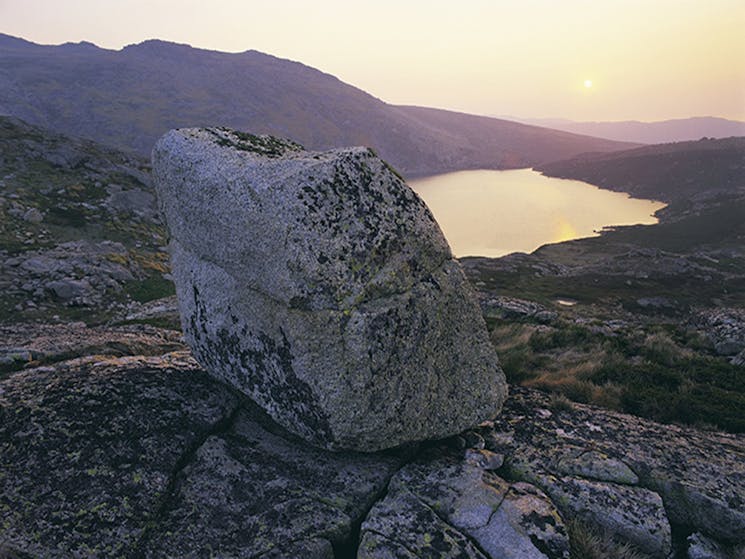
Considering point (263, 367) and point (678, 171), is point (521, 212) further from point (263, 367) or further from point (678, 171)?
point (263, 367)

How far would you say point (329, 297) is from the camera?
6500 mm

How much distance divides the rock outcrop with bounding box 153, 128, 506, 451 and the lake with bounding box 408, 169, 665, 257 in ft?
235

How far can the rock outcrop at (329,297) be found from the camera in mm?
6539

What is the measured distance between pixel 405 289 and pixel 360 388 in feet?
5.81

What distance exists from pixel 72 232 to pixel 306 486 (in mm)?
28140

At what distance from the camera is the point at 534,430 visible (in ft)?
27.0

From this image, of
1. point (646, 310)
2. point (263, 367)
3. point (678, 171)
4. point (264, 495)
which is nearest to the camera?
point (264, 495)

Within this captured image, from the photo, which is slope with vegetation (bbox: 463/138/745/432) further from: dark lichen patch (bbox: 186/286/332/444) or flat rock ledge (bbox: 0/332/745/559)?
dark lichen patch (bbox: 186/286/332/444)

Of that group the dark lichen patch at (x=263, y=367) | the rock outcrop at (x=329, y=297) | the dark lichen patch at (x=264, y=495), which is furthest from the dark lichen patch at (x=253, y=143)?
the dark lichen patch at (x=264, y=495)

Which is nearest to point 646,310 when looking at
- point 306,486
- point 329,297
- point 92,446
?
point 329,297

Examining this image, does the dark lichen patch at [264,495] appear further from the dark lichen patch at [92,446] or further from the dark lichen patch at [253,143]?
the dark lichen patch at [253,143]

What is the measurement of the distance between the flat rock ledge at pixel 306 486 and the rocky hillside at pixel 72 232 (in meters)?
14.4

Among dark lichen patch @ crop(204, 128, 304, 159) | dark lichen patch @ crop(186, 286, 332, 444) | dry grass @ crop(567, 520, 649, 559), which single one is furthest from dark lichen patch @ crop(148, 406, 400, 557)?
dark lichen patch @ crop(204, 128, 304, 159)

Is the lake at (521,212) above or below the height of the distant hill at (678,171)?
below
